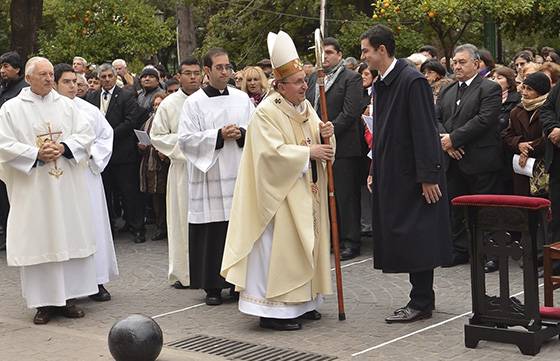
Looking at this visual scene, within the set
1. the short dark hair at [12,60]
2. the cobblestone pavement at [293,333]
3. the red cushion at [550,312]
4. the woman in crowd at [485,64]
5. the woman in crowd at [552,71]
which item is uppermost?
the short dark hair at [12,60]

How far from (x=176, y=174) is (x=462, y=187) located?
9.40 feet

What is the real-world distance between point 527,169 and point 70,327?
14.8 feet

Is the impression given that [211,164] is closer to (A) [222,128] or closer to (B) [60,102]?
(A) [222,128]

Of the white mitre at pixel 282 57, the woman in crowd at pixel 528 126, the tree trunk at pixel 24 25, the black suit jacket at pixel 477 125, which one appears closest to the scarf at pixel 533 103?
the woman in crowd at pixel 528 126

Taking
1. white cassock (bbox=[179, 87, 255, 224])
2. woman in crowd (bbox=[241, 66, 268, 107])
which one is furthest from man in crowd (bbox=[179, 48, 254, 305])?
woman in crowd (bbox=[241, 66, 268, 107])

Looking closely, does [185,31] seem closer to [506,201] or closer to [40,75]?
[40,75]

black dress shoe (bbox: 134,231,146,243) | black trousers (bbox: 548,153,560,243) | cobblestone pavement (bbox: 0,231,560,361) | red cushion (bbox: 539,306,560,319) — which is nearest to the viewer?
red cushion (bbox: 539,306,560,319)

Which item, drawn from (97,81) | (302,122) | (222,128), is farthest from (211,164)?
(97,81)

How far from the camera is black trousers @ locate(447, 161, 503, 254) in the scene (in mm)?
10781

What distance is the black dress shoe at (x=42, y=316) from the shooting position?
9.55m

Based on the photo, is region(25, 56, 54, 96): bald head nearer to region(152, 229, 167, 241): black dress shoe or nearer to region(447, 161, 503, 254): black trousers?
region(447, 161, 503, 254): black trousers

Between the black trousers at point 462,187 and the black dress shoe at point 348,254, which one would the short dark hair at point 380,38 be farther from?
the black dress shoe at point 348,254

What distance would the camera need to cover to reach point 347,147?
1181 cm

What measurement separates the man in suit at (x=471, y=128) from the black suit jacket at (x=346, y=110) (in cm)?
104
